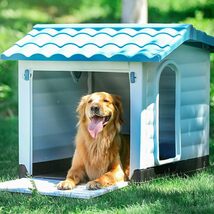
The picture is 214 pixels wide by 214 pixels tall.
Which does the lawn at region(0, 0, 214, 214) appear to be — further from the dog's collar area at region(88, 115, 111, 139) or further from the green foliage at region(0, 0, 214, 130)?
the dog's collar area at region(88, 115, 111, 139)

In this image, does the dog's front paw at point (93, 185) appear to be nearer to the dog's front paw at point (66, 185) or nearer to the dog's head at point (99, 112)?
the dog's front paw at point (66, 185)

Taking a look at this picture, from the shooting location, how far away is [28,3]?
1853 centimetres

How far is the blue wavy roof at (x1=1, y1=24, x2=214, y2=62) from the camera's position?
7254 millimetres

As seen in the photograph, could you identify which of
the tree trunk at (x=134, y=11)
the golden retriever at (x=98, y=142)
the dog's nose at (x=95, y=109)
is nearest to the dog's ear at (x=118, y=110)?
the golden retriever at (x=98, y=142)

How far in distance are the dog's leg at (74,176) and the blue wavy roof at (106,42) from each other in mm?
945

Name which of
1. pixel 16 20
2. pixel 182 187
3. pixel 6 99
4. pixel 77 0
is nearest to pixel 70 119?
pixel 182 187

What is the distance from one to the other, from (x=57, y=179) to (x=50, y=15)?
10.4m

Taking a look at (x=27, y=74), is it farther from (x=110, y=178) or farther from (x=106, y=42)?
(x=110, y=178)

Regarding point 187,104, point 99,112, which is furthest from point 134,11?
point 99,112

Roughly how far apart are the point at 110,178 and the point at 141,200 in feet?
2.88

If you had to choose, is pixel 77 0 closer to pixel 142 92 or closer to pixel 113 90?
pixel 113 90

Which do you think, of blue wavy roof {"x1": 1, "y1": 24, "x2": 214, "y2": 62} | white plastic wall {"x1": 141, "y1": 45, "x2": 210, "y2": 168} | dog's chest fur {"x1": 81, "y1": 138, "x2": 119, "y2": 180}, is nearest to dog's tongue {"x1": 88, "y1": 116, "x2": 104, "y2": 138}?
dog's chest fur {"x1": 81, "y1": 138, "x2": 119, "y2": 180}

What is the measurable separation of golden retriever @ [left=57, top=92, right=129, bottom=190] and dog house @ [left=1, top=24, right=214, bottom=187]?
0.68 feet

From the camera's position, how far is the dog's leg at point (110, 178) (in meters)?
7.16
